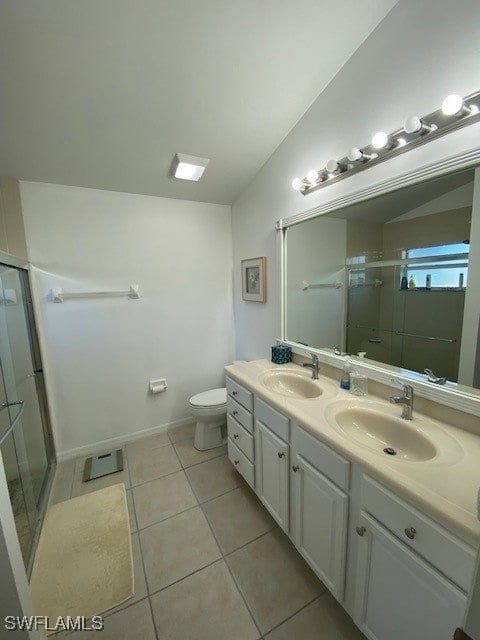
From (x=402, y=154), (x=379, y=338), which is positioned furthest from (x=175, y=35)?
(x=379, y=338)

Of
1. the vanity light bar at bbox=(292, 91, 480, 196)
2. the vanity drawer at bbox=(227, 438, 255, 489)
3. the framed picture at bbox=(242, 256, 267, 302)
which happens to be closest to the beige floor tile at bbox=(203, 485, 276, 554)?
the vanity drawer at bbox=(227, 438, 255, 489)

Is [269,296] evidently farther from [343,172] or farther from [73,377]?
[73,377]

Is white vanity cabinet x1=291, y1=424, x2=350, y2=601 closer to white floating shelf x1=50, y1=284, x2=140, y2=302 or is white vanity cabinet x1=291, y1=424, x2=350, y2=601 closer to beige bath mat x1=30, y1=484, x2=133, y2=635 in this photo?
beige bath mat x1=30, y1=484, x2=133, y2=635

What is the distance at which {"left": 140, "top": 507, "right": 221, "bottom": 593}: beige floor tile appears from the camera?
1.39 metres

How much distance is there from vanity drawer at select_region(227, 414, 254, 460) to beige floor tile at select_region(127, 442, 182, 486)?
2.01 feet

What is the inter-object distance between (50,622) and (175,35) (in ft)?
9.07

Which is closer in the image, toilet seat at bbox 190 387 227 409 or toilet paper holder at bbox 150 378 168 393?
toilet seat at bbox 190 387 227 409

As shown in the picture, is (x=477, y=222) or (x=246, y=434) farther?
(x=246, y=434)

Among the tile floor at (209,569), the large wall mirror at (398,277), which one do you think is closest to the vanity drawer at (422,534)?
the large wall mirror at (398,277)

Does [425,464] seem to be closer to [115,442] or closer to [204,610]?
[204,610]

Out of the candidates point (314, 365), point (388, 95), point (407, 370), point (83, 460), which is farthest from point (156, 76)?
point (83, 460)

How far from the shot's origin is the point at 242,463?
73.3 inches

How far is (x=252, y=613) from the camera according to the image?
1216mm

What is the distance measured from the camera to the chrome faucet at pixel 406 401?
120cm
